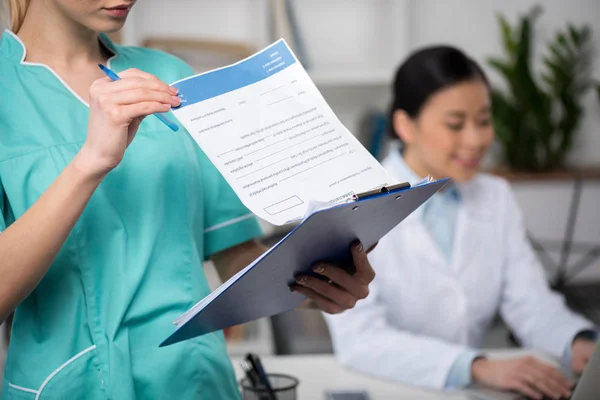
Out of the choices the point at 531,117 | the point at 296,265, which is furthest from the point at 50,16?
the point at 531,117

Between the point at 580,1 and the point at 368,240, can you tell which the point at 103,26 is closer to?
the point at 368,240

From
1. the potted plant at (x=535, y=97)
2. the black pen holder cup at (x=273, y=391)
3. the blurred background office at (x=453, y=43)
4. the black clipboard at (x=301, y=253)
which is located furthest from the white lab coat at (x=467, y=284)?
the potted plant at (x=535, y=97)

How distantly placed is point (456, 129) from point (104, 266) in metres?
1.29

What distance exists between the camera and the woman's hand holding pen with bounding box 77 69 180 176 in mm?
756

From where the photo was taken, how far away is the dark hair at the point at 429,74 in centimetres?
197

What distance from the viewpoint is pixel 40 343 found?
2.90 feet

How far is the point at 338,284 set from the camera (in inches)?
37.7

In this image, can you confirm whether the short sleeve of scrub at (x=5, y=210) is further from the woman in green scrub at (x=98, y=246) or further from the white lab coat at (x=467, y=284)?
the white lab coat at (x=467, y=284)

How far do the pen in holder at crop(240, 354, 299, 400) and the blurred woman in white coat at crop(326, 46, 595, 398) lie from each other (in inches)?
25.0

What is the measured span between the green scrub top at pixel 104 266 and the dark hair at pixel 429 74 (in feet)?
3.78

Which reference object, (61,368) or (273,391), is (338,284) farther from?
(61,368)

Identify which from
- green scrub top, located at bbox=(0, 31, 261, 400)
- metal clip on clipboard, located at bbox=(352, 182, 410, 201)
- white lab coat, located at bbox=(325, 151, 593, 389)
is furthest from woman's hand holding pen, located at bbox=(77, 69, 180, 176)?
white lab coat, located at bbox=(325, 151, 593, 389)

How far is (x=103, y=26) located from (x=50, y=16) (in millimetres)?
105

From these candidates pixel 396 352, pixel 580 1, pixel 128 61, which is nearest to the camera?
pixel 128 61
